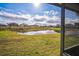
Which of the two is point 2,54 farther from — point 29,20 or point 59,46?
point 59,46

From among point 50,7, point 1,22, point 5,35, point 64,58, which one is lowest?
point 64,58

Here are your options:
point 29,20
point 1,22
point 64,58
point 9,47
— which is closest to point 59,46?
point 64,58

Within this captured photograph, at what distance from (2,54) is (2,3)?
0.83m

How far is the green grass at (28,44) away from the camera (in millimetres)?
2623

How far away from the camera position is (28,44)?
2650 mm

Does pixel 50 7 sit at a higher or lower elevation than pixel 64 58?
higher

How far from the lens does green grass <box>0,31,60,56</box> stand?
262cm

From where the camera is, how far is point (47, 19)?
265 cm

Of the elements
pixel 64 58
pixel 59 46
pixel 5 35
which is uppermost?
pixel 5 35

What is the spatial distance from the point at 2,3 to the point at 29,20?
51 cm

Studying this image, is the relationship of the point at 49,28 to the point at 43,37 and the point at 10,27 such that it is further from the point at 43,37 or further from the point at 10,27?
the point at 10,27

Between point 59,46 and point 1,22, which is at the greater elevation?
point 1,22

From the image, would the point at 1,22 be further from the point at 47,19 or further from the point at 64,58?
the point at 64,58

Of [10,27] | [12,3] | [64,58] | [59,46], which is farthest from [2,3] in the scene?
[64,58]
